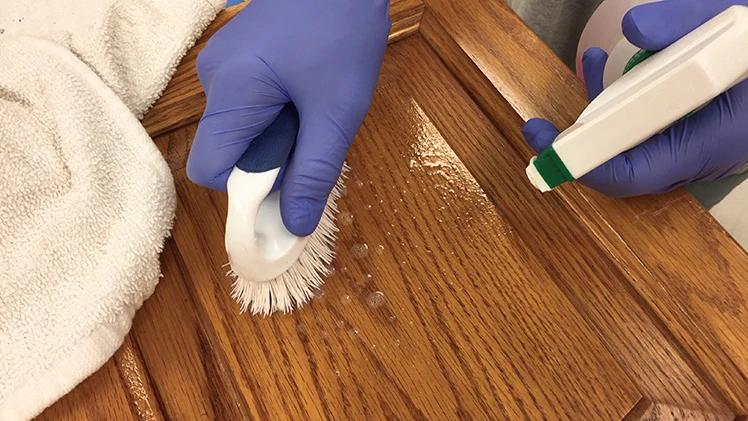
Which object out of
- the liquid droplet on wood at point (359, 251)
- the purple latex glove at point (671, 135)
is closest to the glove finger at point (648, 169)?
the purple latex glove at point (671, 135)

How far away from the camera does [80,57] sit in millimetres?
454

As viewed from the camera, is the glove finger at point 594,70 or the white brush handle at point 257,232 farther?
the glove finger at point 594,70

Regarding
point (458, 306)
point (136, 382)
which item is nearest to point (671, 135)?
point (458, 306)

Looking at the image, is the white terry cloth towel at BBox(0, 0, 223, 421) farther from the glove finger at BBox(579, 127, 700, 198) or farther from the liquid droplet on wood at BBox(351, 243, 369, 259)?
the glove finger at BBox(579, 127, 700, 198)

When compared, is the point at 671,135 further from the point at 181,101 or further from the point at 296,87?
the point at 181,101

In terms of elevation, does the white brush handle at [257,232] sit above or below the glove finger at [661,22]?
below

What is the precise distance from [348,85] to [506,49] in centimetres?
17

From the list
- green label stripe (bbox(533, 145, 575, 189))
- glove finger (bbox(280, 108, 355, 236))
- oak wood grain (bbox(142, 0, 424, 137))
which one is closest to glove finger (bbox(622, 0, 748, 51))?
green label stripe (bbox(533, 145, 575, 189))

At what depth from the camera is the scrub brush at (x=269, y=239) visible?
0.36 m

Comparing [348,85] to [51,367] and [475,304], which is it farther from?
[51,367]

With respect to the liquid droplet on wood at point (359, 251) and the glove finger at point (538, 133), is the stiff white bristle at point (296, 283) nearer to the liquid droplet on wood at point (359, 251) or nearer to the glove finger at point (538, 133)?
the liquid droplet on wood at point (359, 251)

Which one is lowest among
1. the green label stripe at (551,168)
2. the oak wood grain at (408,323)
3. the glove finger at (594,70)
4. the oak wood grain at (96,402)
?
the oak wood grain at (96,402)

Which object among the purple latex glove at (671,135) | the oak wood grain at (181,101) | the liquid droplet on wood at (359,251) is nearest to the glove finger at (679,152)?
the purple latex glove at (671,135)

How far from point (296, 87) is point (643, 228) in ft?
1.03
